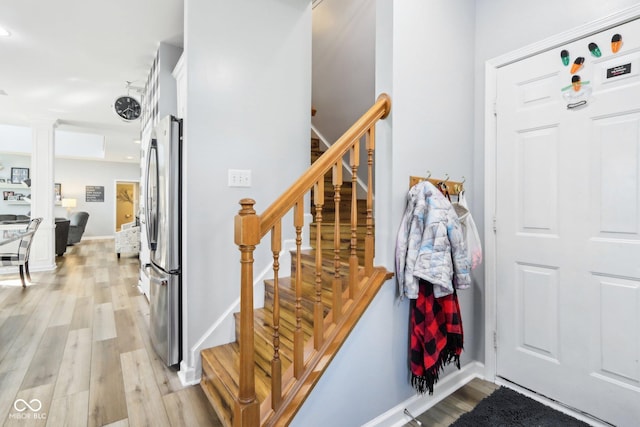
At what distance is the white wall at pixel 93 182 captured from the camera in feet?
30.3

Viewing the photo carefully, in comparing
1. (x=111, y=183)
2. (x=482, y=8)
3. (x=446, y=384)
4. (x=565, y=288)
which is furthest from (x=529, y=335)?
(x=111, y=183)

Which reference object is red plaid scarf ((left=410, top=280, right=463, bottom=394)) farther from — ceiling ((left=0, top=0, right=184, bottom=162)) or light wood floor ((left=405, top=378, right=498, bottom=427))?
ceiling ((left=0, top=0, right=184, bottom=162))

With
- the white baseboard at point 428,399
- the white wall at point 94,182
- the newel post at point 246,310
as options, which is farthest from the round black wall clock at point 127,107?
the white wall at point 94,182

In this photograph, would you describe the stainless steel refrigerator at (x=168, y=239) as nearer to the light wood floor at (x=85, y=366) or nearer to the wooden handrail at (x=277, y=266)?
the light wood floor at (x=85, y=366)

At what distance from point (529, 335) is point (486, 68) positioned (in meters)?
1.81

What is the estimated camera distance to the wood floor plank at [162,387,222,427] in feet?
5.49

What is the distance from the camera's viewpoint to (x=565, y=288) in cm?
178

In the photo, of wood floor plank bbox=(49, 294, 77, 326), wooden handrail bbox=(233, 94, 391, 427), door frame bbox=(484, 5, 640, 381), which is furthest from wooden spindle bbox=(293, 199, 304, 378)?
wood floor plank bbox=(49, 294, 77, 326)

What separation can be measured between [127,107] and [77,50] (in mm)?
852

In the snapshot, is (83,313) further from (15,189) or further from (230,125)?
(15,189)

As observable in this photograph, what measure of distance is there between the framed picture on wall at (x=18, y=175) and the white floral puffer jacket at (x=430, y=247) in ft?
36.3

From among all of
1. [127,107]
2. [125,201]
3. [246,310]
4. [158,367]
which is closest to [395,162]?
[246,310]

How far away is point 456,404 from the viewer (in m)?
1.87

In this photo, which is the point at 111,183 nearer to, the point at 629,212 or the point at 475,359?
the point at 475,359
